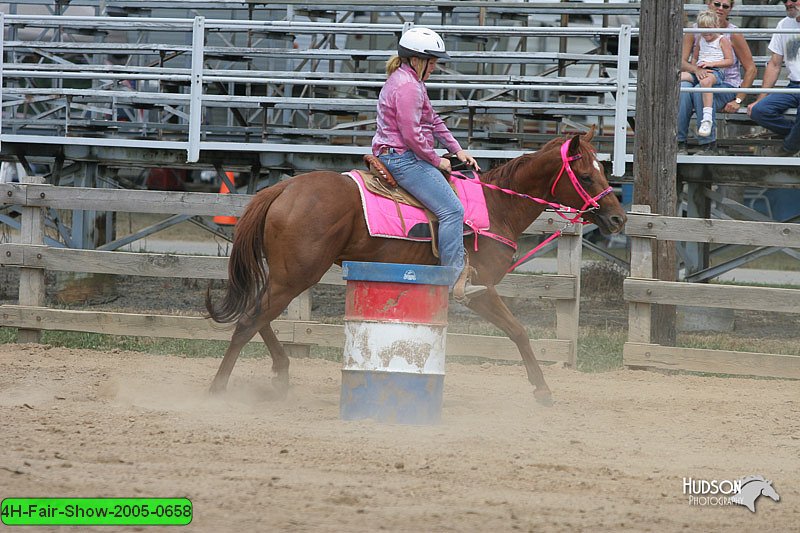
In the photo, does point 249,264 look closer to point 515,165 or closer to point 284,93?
point 515,165

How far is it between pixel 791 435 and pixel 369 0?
9124mm

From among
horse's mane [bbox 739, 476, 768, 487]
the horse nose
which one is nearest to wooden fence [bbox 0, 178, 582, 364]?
the horse nose

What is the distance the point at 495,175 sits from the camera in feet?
26.0

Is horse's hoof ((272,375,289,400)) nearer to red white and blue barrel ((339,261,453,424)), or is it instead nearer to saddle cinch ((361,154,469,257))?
red white and blue barrel ((339,261,453,424))

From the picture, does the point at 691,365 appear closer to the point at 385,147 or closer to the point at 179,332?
the point at 385,147

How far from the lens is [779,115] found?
11.0 metres

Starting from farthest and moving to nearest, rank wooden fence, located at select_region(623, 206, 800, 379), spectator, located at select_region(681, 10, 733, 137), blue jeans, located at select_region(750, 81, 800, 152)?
1. spectator, located at select_region(681, 10, 733, 137)
2. blue jeans, located at select_region(750, 81, 800, 152)
3. wooden fence, located at select_region(623, 206, 800, 379)

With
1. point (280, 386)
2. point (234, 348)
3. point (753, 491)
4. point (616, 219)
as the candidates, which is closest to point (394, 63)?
point (616, 219)

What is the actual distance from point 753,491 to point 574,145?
3149mm

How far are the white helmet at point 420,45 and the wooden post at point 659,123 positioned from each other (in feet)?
11.7

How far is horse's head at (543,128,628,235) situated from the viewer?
7.63 m

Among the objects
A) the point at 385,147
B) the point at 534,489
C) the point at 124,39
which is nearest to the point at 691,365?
the point at 385,147

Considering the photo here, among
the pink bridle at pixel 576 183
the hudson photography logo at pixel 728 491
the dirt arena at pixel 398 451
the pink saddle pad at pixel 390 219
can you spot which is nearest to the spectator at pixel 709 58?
the dirt arena at pixel 398 451

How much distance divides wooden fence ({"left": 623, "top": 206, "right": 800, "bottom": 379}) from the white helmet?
2.98 meters
